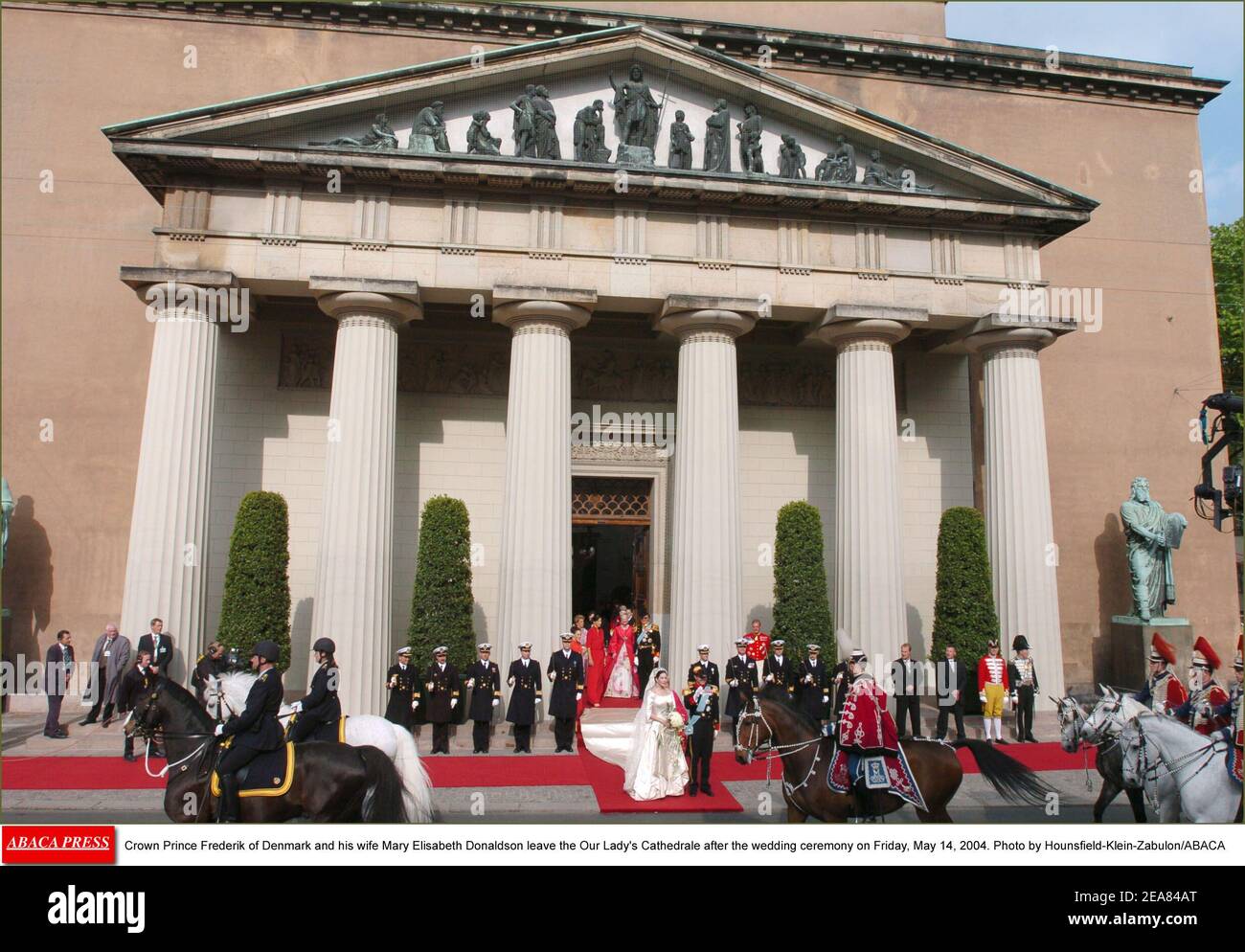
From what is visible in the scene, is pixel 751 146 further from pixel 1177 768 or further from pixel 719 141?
pixel 1177 768

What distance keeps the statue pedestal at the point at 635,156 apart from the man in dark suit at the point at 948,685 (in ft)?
37.9

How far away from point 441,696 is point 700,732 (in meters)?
4.96

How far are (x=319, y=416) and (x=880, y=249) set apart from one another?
13261 millimetres

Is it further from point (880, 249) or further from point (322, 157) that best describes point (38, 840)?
point (880, 249)

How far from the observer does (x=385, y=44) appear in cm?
2328

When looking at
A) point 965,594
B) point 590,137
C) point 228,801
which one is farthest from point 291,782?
point 590,137

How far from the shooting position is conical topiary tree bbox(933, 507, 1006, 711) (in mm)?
17312

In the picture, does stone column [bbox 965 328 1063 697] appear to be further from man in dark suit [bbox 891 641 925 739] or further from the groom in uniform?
the groom in uniform

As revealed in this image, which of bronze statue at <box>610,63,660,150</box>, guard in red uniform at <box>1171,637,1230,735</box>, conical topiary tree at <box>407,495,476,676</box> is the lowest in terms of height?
guard in red uniform at <box>1171,637,1230,735</box>

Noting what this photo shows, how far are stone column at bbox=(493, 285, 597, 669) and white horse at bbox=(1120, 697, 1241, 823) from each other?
1027 centimetres

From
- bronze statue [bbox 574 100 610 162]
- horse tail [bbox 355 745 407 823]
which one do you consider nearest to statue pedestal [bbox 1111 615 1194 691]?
bronze statue [bbox 574 100 610 162]

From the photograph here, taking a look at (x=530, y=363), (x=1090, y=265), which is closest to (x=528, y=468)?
(x=530, y=363)

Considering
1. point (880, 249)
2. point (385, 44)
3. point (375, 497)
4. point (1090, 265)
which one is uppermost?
point (385, 44)

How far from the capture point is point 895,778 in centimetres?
776
